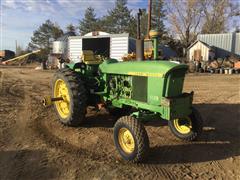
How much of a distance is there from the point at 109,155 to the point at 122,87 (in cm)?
133

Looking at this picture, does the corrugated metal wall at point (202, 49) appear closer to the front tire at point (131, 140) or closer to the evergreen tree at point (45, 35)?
the front tire at point (131, 140)

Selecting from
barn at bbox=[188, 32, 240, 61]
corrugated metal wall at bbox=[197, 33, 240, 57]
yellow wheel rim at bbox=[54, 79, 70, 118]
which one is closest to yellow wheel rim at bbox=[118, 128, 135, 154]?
yellow wheel rim at bbox=[54, 79, 70, 118]

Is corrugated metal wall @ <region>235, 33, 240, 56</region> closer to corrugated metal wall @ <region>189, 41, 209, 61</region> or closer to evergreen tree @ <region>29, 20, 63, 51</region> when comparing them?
corrugated metal wall @ <region>189, 41, 209, 61</region>

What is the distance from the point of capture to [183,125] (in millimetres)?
5297

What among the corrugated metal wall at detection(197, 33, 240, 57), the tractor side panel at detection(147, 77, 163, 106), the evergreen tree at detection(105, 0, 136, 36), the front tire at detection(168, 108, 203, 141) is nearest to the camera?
the tractor side panel at detection(147, 77, 163, 106)

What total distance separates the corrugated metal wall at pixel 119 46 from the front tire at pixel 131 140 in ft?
58.7

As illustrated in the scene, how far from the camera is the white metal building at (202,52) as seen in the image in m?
26.3

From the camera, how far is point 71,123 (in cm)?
584

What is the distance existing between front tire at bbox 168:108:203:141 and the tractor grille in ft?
3.10

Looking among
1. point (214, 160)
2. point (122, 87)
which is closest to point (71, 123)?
point (122, 87)

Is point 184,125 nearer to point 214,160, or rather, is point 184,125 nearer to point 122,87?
point 214,160

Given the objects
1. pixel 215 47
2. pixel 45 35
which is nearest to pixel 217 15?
pixel 215 47

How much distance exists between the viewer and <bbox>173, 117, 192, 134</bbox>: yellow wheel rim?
5.19m

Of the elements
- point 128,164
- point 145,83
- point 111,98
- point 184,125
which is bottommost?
point 128,164
